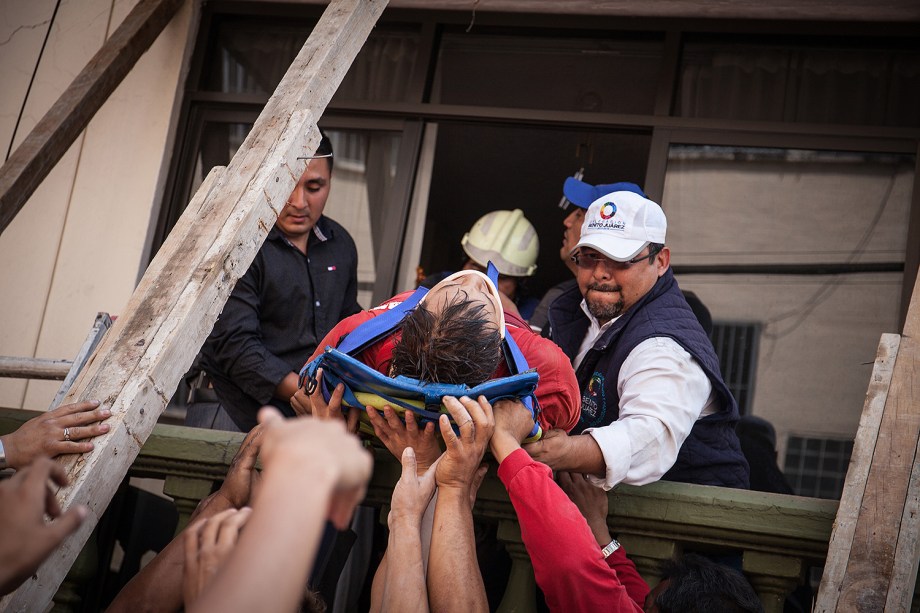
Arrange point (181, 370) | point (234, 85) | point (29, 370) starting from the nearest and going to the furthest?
point (181, 370), point (29, 370), point (234, 85)

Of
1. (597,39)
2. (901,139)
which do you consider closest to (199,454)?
(597,39)

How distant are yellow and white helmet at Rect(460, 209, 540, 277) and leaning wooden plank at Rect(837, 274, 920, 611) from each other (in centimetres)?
220

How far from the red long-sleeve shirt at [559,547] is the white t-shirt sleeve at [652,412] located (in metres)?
0.27

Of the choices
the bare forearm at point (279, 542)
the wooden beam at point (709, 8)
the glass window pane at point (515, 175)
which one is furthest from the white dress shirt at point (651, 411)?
the glass window pane at point (515, 175)

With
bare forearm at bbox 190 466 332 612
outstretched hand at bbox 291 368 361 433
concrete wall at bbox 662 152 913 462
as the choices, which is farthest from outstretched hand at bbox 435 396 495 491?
concrete wall at bbox 662 152 913 462

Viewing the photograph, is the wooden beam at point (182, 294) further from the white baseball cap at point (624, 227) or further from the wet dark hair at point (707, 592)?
the wet dark hair at point (707, 592)

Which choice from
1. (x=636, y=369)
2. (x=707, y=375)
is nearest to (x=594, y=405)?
(x=636, y=369)

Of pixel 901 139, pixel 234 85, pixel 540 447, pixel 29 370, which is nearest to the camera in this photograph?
pixel 540 447

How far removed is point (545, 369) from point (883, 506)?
0.94 m

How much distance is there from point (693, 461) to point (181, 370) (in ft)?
5.39

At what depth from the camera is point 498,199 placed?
750 centimetres

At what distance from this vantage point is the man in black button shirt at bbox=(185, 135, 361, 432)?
11.5 feet

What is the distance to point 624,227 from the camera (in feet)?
11.0

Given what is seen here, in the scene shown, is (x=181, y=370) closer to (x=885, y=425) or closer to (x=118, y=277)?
(x=885, y=425)
